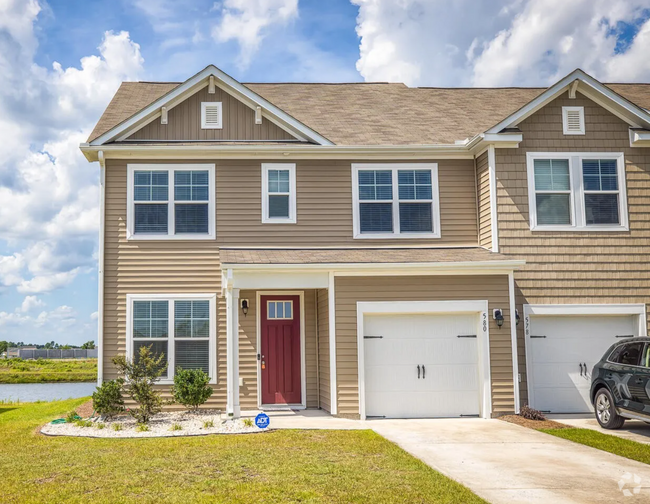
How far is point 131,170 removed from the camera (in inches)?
586

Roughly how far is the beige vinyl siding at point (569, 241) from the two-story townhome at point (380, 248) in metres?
0.03

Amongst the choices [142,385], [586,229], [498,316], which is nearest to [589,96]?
[586,229]

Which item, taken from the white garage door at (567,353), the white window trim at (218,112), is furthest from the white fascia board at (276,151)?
the white garage door at (567,353)

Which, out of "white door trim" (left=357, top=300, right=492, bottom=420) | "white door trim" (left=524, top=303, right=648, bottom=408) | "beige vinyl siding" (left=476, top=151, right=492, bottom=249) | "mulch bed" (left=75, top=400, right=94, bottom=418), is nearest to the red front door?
"white door trim" (left=357, top=300, right=492, bottom=420)

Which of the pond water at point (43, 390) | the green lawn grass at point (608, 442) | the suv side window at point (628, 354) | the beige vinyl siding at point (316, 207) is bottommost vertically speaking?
the pond water at point (43, 390)

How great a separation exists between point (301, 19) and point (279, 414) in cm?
837

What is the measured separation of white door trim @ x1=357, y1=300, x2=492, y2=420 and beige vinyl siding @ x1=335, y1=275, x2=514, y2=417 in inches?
3.3

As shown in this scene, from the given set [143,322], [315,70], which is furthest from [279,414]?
[315,70]

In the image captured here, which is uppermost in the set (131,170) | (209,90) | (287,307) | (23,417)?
(209,90)

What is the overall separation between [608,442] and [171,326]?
8.66m

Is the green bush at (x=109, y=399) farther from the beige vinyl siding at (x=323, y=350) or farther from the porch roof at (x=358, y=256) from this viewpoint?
the beige vinyl siding at (x=323, y=350)

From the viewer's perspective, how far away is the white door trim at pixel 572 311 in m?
14.2

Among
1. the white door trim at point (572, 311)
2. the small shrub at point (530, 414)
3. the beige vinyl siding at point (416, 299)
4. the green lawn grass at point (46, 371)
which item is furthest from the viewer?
the green lawn grass at point (46, 371)

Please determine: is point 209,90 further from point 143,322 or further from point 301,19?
point 143,322
